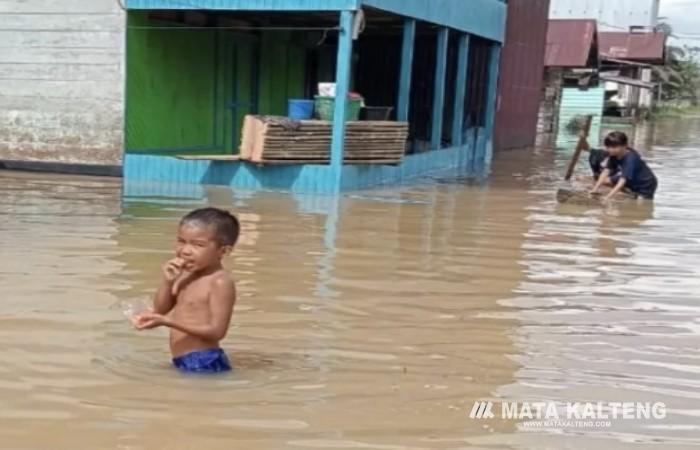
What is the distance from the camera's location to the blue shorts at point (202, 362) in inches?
166

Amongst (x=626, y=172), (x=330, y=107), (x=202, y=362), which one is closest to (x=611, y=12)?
(x=626, y=172)

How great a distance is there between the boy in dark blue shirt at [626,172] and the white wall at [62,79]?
6843 millimetres

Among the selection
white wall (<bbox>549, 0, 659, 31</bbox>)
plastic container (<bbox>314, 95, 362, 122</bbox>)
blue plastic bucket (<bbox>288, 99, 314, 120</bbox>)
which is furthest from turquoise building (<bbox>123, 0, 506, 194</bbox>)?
white wall (<bbox>549, 0, 659, 31</bbox>)

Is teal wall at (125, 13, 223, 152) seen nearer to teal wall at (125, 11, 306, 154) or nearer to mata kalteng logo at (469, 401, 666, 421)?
teal wall at (125, 11, 306, 154)

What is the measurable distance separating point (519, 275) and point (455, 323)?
5.59 ft

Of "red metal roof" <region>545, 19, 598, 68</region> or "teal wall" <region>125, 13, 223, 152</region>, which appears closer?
"teal wall" <region>125, 13, 223, 152</region>

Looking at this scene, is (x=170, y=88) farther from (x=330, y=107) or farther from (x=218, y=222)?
(x=218, y=222)

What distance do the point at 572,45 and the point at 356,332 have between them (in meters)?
30.2

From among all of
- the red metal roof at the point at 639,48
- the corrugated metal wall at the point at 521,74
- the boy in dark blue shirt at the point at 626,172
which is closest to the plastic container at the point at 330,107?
the boy in dark blue shirt at the point at 626,172

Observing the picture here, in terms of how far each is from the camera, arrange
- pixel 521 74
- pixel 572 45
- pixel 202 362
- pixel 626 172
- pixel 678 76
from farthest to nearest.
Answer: pixel 678 76 < pixel 572 45 < pixel 521 74 < pixel 626 172 < pixel 202 362

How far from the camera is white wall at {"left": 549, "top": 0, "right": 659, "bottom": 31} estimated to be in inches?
2393

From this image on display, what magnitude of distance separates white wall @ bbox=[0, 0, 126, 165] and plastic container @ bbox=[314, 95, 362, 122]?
289 cm

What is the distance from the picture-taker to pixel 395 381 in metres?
4.32

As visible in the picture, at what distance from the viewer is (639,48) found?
45594mm
